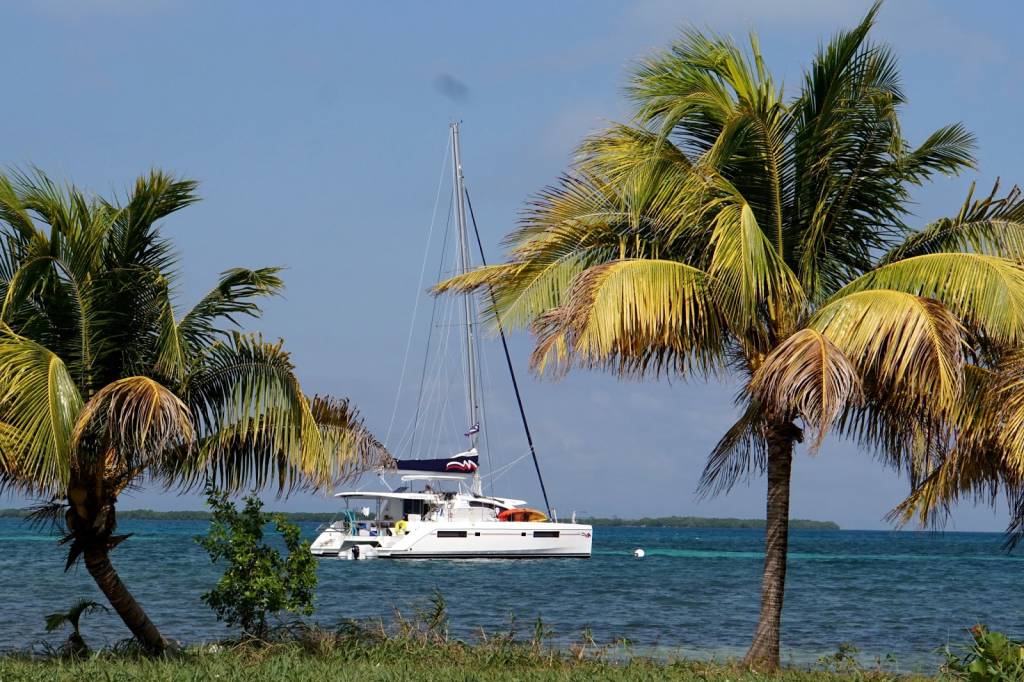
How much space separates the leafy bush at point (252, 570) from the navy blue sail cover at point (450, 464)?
99.5 ft

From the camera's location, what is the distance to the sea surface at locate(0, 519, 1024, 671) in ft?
76.5

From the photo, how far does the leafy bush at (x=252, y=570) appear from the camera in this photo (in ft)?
41.5

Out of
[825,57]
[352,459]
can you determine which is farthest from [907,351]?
[352,459]

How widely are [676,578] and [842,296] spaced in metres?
35.5

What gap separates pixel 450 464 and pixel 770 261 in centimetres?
3270

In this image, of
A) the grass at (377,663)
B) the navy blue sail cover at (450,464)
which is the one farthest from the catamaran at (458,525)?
the grass at (377,663)

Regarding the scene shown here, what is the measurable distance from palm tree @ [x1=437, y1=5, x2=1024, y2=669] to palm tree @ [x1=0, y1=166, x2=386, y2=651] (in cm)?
228

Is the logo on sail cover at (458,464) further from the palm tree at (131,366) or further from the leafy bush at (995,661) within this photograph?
the leafy bush at (995,661)

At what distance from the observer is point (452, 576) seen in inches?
1646

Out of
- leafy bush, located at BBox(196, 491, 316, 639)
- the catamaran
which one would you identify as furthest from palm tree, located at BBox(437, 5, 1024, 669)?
the catamaran

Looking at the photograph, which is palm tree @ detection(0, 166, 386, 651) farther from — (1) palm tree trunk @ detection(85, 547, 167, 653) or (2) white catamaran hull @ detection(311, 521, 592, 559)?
(2) white catamaran hull @ detection(311, 521, 592, 559)

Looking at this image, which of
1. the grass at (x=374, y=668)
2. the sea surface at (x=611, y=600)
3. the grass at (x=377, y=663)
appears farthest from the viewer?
the sea surface at (x=611, y=600)

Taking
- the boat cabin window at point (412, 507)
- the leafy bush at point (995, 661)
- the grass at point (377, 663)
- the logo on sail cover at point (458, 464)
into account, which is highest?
the logo on sail cover at point (458, 464)

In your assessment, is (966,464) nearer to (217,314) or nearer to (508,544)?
(217,314)
